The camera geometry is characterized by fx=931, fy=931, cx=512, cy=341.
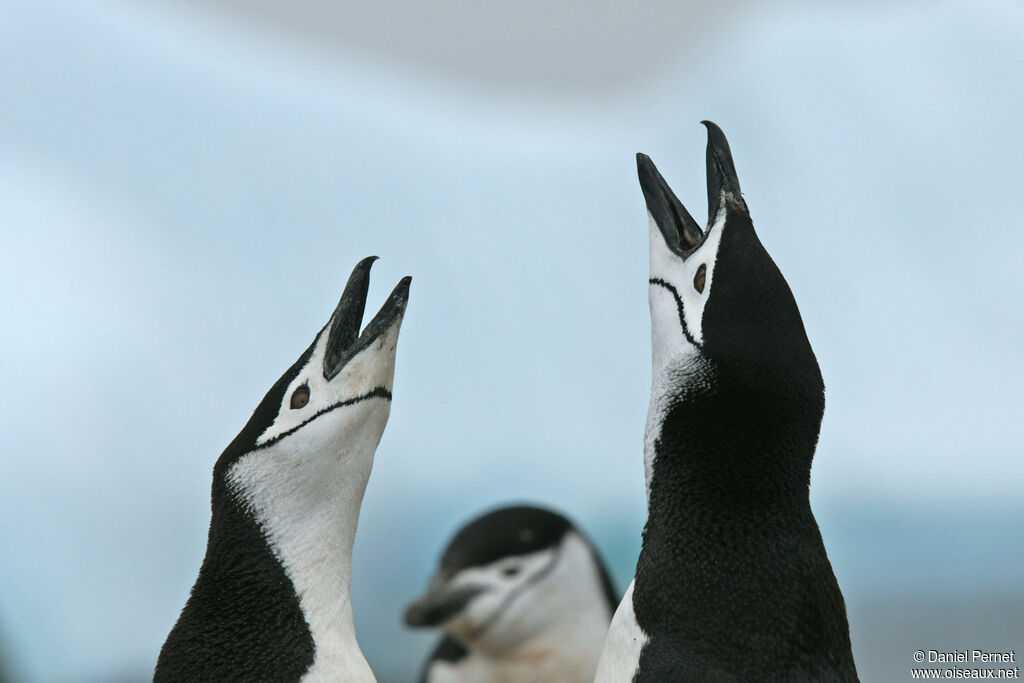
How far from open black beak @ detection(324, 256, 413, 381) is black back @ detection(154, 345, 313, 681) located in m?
0.13

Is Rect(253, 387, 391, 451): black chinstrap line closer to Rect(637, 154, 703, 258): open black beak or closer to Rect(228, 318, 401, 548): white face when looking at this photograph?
Rect(228, 318, 401, 548): white face

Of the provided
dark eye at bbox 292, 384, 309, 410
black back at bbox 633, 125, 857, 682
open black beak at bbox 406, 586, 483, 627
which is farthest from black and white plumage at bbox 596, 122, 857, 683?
open black beak at bbox 406, 586, 483, 627

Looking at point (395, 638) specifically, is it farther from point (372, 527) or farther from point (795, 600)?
point (795, 600)

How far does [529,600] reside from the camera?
209cm

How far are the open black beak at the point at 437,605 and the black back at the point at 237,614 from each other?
25.0 inches

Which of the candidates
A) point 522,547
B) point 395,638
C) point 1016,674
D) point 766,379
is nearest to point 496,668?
point 522,547

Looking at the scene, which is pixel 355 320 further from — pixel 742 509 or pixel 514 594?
pixel 514 594

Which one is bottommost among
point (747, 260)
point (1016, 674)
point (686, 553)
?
point (1016, 674)

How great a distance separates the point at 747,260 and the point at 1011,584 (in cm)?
345

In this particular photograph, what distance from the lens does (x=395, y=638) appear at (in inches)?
178

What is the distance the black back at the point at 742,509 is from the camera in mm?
1134

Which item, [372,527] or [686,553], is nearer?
[686,553]

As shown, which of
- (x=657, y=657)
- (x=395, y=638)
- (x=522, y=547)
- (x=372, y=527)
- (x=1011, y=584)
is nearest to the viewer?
(x=657, y=657)

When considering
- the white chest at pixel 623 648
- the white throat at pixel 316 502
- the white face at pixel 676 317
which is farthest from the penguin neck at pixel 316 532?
the white face at pixel 676 317
